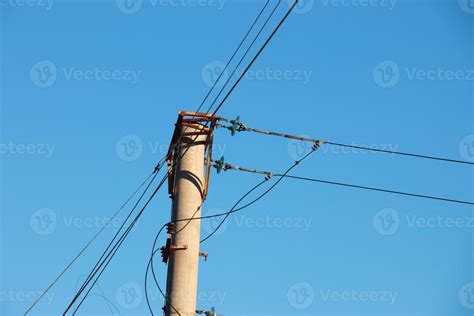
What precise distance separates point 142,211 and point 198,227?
7.34 feet

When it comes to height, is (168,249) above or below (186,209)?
below

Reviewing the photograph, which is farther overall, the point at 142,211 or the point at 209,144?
the point at 142,211

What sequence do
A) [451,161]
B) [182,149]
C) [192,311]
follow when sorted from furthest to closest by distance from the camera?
[451,161]
[182,149]
[192,311]

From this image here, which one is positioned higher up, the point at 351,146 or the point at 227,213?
the point at 351,146

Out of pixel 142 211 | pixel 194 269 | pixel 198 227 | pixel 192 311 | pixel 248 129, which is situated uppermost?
pixel 248 129

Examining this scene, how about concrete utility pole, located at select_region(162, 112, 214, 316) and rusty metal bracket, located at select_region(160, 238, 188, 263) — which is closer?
concrete utility pole, located at select_region(162, 112, 214, 316)

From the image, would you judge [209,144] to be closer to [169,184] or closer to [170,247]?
[169,184]

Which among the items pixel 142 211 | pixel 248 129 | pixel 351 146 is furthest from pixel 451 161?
pixel 142 211

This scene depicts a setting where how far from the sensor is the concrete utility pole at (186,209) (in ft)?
41.1

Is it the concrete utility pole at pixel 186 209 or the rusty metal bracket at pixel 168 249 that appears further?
the rusty metal bracket at pixel 168 249

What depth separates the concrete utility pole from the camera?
12.5m

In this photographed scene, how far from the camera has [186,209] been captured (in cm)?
1318

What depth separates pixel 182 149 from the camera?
45.3 ft

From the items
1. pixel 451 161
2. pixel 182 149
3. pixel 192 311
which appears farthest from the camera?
pixel 451 161
